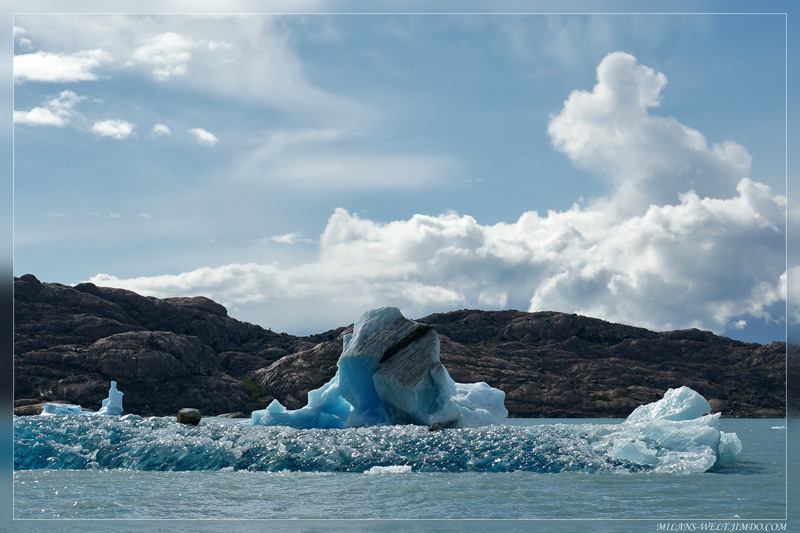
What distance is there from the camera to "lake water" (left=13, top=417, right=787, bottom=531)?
14.9 m

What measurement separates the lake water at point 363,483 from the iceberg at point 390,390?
387cm

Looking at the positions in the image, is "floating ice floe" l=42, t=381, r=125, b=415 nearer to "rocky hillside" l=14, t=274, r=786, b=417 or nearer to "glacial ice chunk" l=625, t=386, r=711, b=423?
"glacial ice chunk" l=625, t=386, r=711, b=423

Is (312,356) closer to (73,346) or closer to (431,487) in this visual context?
(73,346)

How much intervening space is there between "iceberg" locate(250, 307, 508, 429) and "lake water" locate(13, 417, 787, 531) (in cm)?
387

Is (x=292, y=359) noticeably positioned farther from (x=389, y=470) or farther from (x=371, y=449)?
(x=389, y=470)

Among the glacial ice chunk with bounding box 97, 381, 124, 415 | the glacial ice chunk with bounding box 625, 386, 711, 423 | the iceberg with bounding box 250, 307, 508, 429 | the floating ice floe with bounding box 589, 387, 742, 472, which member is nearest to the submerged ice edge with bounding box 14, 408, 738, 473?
the floating ice floe with bounding box 589, 387, 742, 472

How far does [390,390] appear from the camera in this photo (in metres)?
29.3

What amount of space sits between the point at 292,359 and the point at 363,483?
119 meters

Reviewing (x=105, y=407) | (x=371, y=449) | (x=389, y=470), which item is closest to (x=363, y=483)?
(x=389, y=470)

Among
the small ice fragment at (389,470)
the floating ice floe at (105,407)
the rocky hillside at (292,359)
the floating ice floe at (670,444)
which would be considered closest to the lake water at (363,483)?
the small ice fragment at (389,470)

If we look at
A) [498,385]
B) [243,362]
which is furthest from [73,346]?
[498,385]

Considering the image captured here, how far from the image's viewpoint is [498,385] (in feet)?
432

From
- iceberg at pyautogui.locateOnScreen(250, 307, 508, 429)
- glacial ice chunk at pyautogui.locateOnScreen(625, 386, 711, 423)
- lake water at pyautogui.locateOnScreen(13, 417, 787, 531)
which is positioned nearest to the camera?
lake water at pyautogui.locateOnScreen(13, 417, 787, 531)

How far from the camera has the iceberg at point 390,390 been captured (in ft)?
95.5
